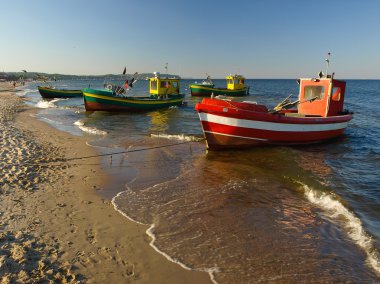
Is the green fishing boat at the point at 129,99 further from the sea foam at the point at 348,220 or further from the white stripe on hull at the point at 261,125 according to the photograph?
the sea foam at the point at 348,220

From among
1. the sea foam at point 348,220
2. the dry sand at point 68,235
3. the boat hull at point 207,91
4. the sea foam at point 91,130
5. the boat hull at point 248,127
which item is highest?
the boat hull at point 207,91

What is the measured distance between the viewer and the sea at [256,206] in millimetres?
5079

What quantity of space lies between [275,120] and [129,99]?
1585cm

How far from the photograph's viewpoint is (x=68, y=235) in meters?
5.61

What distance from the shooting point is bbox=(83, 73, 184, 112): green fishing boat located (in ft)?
81.6

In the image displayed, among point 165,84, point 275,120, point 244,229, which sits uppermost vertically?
point 165,84

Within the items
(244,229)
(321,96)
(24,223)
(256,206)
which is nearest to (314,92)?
(321,96)

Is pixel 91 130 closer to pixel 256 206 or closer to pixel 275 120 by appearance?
pixel 275 120

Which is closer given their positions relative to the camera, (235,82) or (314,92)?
(314,92)

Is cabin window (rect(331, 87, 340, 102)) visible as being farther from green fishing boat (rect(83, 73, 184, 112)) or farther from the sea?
green fishing boat (rect(83, 73, 184, 112))

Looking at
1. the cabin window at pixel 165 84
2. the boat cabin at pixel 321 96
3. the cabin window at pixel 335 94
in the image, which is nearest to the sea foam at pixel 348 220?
the boat cabin at pixel 321 96

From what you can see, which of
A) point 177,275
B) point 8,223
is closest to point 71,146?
point 8,223

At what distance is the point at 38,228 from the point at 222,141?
832 centimetres

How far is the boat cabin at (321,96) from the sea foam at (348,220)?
7.41 m
